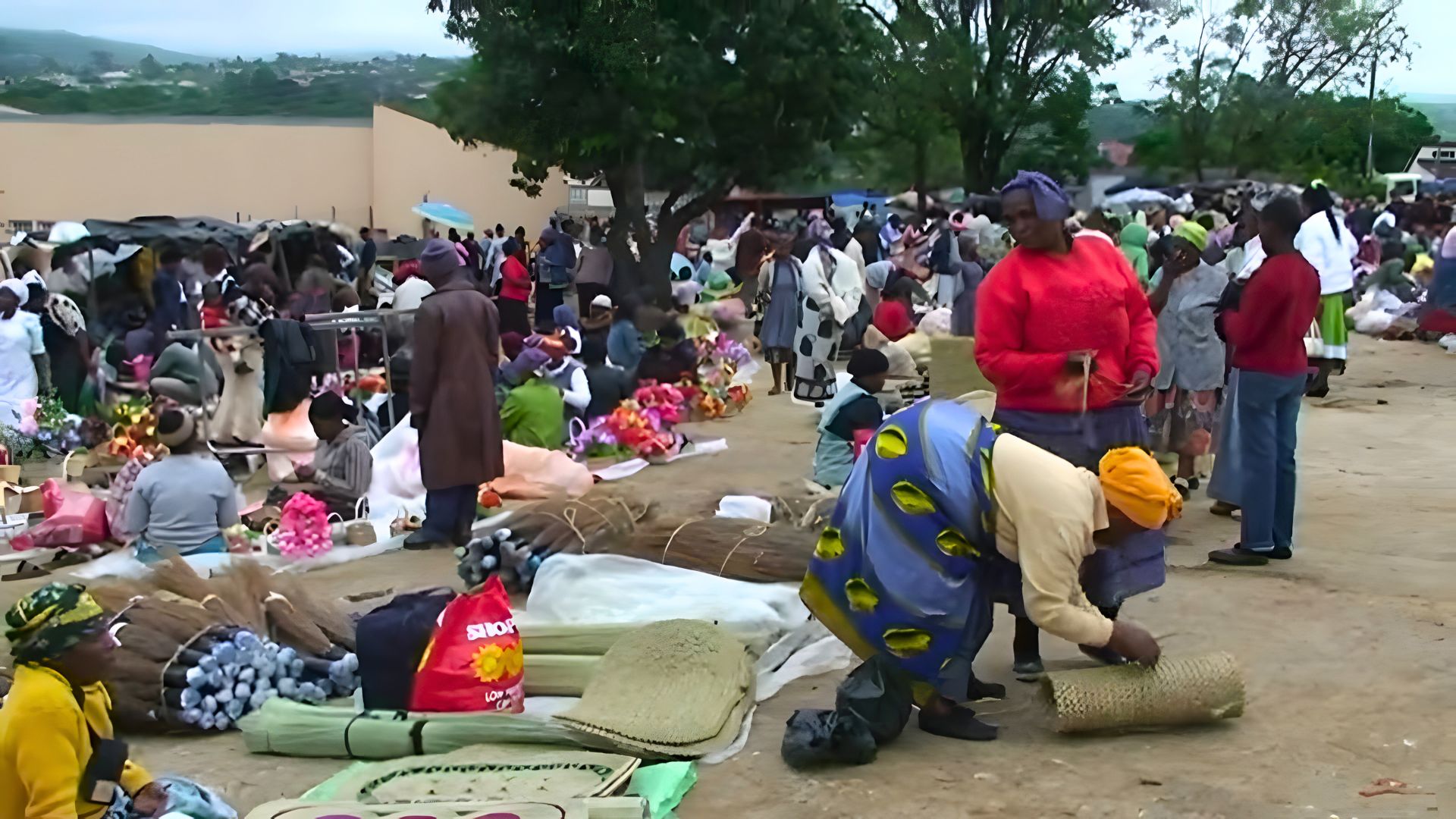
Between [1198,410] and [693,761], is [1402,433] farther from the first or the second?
[693,761]

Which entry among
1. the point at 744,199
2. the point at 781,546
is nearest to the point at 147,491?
the point at 781,546

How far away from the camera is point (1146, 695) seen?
15.8ft

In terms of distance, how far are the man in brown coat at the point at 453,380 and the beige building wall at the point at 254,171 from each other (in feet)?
77.8

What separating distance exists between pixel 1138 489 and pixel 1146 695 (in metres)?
0.78

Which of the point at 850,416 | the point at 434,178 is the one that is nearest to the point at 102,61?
the point at 434,178

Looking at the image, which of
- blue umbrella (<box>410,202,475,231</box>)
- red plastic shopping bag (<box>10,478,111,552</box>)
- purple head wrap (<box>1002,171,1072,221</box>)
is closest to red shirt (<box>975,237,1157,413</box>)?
purple head wrap (<box>1002,171,1072,221</box>)

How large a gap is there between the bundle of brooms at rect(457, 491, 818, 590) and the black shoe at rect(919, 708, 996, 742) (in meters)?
1.93

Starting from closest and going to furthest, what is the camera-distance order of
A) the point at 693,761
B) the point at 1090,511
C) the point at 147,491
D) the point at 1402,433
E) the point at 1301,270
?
the point at 1090,511 < the point at 693,761 < the point at 1301,270 < the point at 147,491 < the point at 1402,433

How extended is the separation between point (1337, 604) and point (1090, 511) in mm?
2548

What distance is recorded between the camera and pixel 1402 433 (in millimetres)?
11586

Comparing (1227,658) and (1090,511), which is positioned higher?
(1090,511)

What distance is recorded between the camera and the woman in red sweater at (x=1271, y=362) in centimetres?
687

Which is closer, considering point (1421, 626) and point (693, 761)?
point (693, 761)

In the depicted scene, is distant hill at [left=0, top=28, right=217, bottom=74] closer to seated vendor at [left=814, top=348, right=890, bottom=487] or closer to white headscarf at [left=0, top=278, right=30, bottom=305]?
white headscarf at [left=0, top=278, right=30, bottom=305]
